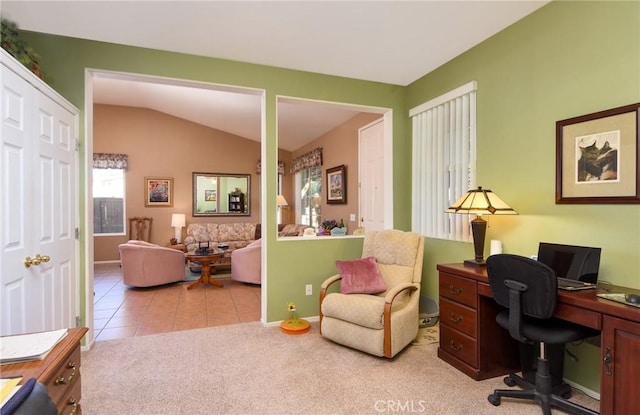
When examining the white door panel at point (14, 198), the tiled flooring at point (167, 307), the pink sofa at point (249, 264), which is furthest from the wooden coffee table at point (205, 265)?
the white door panel at point (14, 198)

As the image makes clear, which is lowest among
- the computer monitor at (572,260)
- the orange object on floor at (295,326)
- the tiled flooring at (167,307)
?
the tiled flooring at (167,307)

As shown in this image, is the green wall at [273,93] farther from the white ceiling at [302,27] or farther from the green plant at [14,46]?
the green plant at [14,46]

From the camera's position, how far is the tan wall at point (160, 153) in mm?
7410

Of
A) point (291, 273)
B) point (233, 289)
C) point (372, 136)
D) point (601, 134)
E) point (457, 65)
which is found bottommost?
point (233, 289)

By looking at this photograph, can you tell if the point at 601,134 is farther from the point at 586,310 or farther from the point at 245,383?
the point at 245,383

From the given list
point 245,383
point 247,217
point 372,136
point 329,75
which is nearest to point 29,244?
point 245,383

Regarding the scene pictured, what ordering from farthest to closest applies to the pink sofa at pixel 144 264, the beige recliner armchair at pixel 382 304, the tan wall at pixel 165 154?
the tan wall at pixel 165 154
the pink sofa at pixel 144 264
the beige recliner armchair at pixel 382 304

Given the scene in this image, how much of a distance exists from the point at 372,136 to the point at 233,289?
3.11 meters

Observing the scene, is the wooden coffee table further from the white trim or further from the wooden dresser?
the wooden dresser

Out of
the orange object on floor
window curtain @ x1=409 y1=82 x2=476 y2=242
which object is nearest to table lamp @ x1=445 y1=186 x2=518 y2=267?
window curtain @ x1=409 y1=82 x2=476 y2=242

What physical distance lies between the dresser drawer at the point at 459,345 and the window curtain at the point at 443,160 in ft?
3.02

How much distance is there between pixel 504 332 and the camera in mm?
2488

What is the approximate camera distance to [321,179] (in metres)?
6.83

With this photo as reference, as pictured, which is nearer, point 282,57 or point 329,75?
point 282,57
